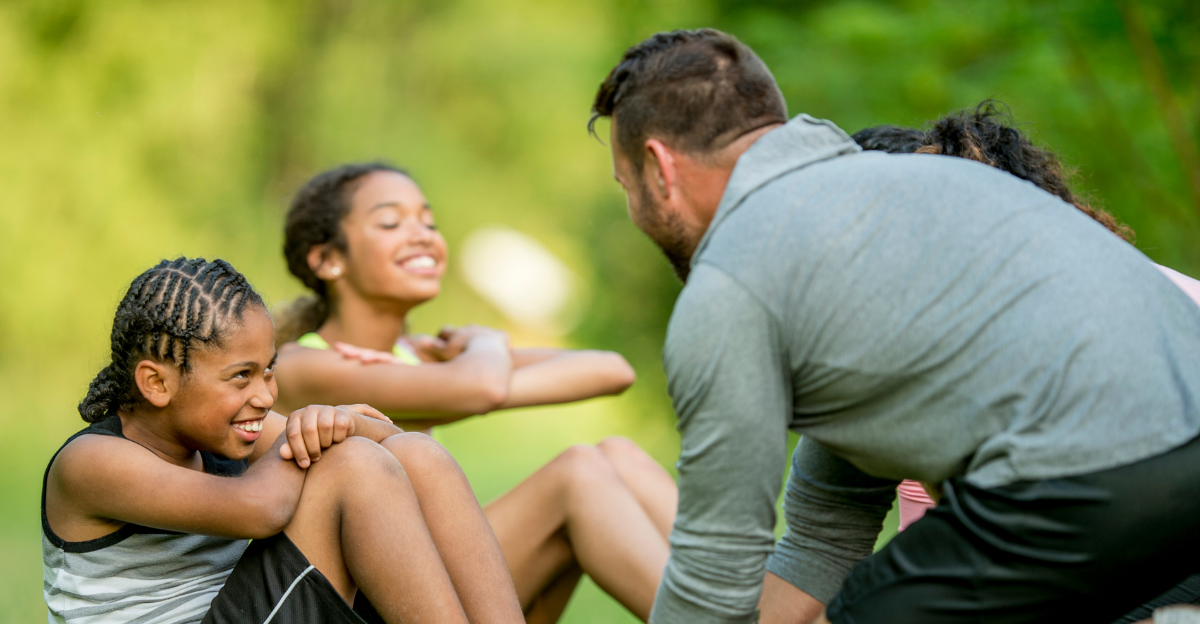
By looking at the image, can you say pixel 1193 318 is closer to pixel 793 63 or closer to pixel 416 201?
pixel 416 201

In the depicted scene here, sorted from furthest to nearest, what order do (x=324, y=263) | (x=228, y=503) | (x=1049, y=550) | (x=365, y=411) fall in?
(x=324, y=263)
(x=365, y=411)
(x=228, y=503)
(x=1049, y=550)

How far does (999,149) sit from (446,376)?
1504mm

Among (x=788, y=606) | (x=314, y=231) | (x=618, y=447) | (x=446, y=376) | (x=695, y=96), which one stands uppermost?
(x=695, y=96)

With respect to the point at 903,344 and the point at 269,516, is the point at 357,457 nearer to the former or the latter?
the point at 269,516

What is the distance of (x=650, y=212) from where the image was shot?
68.2 inches

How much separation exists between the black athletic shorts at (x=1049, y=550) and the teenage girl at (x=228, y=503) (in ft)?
2.54

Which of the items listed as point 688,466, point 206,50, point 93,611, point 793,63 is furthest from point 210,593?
point 206,50

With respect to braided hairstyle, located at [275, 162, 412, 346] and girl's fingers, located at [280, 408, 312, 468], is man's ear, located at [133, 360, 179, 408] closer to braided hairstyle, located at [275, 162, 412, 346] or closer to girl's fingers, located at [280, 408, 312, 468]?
girl's fingers, located at [280, 408, 312, 468]

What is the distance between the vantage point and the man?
133 centimetres

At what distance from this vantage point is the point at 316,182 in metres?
3.19

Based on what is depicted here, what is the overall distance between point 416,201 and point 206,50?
219 inches

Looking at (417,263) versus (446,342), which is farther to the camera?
(446,342)

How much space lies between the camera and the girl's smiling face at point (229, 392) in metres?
1.82

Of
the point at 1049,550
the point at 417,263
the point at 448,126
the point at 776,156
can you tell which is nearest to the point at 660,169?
the point at 776,156
